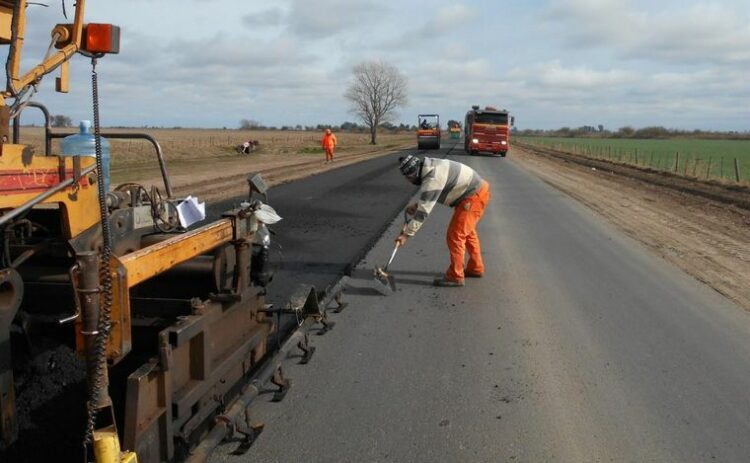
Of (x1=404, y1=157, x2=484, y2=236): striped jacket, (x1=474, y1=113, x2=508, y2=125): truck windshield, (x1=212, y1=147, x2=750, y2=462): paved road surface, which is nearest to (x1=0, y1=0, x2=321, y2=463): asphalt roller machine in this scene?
(x1=212, y1=147, x2=750, y2=462): paved road surface

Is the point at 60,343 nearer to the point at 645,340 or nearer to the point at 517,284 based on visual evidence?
the point at 645,340

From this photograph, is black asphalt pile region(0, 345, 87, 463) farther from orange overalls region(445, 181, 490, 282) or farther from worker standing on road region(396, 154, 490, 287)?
orange overalls region(445, 181, 490, 282)

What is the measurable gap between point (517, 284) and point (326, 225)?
4427 mm

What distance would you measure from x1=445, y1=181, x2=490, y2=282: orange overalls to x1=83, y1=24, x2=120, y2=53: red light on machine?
15.2 ft

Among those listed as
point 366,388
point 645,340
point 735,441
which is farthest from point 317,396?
point 645,340

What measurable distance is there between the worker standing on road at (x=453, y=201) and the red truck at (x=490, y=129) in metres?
29.4

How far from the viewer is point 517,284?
7129 mm

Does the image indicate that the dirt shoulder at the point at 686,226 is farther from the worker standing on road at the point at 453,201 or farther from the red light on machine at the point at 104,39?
the red light on machine at the point at 104,39

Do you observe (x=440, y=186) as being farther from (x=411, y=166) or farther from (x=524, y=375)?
(x=524, y=375)

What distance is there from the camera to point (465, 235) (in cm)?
715

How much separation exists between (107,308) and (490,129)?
115ft

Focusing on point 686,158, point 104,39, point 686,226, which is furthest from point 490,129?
point 104,39

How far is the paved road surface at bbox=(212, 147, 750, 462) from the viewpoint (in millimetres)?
3559

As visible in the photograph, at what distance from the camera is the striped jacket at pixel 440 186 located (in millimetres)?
6848
